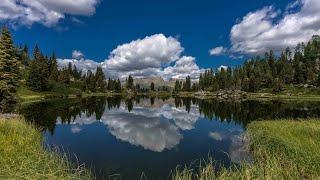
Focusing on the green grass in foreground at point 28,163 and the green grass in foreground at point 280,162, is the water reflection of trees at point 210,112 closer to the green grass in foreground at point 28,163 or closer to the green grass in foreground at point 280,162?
the green grass in foreground at point 28,163

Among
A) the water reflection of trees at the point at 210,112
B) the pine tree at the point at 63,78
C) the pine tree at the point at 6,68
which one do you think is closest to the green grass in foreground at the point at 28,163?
the water reflection of trees at the point at 210,112

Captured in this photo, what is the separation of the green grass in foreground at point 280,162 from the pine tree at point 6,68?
4720 cm

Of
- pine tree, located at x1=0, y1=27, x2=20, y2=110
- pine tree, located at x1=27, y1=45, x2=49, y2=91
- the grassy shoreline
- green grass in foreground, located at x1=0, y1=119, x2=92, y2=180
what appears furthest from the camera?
pine tree, located at x1=27, y1=45, x2=49, y2=91

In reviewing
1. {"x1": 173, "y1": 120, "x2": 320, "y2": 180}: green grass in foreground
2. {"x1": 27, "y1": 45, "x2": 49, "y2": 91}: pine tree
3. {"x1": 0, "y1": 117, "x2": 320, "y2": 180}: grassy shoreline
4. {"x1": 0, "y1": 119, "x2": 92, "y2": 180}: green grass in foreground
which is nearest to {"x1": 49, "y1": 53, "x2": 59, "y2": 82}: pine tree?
{"x1": 27, "y1": 45, "x2": 49, "y2": 91}: pine tree

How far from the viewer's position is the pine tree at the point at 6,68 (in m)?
59.2

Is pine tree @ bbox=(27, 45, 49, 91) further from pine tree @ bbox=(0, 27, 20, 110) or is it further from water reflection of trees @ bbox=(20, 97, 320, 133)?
pine tree @ bbox=(0, 27, 20, 110)

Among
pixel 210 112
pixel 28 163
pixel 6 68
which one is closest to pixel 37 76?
pixel 6 68

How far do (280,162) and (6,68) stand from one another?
185 feet

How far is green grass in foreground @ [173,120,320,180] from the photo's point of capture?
14.5m

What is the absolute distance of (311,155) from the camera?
59.1ft

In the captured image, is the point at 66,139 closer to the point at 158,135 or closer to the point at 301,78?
the point at 158,135

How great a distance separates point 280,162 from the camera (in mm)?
19531

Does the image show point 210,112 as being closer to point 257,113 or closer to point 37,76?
point 257,113

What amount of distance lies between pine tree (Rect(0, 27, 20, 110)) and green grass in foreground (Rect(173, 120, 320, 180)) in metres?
47.2
